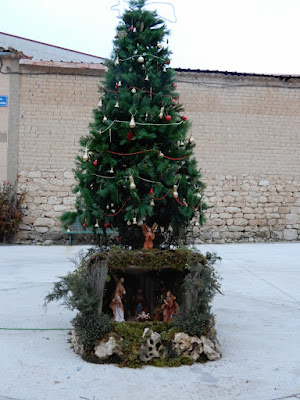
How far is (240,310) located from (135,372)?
248 cm

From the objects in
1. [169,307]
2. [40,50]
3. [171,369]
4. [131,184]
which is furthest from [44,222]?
[171,369]

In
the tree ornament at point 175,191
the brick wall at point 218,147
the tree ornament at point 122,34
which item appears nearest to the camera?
the tree ornament at point 175,191

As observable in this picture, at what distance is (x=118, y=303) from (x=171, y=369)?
2.57ft

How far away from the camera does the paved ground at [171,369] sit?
303 centimetres

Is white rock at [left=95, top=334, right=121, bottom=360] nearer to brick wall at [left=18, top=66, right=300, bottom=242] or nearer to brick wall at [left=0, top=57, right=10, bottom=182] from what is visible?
brick wall at [left=18, top=66, right=300, bottom=242]

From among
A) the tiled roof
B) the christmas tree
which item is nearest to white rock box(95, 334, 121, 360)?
the christmas tree

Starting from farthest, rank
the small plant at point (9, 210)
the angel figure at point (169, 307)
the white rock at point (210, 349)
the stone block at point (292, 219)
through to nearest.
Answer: the stone block at point (292, 219), the small plant at point (9, 210), the angel figure at point (169, 307), the white rock at point (210, 349)

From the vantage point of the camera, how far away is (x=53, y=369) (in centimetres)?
343

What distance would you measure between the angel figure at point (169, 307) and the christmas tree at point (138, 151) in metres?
0.53

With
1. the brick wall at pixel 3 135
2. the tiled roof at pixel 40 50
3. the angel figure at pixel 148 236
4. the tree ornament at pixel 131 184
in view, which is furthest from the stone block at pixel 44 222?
the tree ornament at pixel 131 184

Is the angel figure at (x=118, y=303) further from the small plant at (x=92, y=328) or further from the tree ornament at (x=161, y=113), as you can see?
the tree ornament at (x=161, y=113)

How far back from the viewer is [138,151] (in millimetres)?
4086

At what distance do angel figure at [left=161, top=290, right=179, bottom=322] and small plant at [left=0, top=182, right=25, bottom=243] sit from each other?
919 cm

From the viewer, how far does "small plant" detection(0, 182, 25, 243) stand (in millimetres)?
12469
